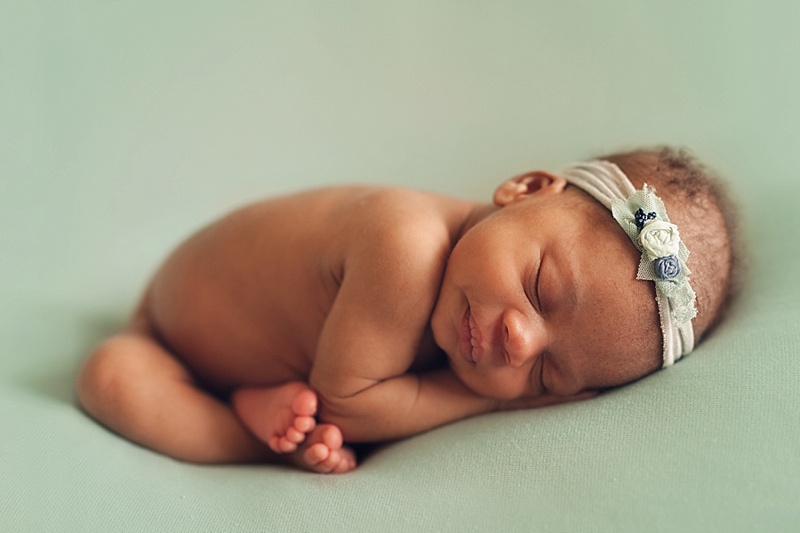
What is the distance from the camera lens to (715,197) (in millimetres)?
1070

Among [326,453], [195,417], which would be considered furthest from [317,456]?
[195,417]

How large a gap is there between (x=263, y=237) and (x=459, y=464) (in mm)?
522

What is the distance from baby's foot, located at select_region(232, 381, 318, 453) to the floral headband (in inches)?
20.1

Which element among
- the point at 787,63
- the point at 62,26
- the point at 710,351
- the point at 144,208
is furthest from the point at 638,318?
the point at 62,26

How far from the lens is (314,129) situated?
1.79m

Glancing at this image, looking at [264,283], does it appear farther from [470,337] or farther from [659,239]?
[659,239]

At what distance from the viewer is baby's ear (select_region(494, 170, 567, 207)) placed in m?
1.09

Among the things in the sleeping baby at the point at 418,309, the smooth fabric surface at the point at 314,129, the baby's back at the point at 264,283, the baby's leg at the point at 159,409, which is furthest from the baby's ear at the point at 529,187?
the baby's leg at the point at 159,409

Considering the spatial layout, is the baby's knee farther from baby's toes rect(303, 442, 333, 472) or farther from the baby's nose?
the baby's nose

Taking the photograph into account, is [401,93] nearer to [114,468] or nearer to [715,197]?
[715,197]

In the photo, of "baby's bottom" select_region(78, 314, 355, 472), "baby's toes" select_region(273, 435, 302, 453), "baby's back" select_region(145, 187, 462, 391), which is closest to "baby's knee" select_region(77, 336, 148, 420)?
"baby's bottom" select_region(78, 314, 355, 472)

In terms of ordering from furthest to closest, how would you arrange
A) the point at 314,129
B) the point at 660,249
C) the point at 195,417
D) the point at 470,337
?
1. the point at 314,129
2. the point at 195,417
3. the point at 470,337
4. the point at 660,249

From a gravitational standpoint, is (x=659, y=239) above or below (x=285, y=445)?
above

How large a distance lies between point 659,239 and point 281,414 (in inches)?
23.7
